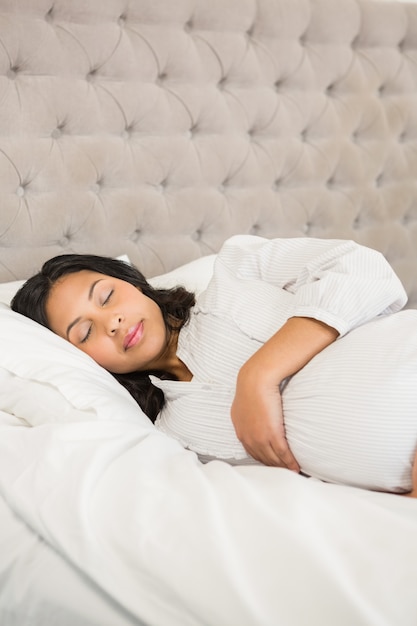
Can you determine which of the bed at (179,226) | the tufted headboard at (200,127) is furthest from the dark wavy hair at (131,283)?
the tufted headboard at (200,127)

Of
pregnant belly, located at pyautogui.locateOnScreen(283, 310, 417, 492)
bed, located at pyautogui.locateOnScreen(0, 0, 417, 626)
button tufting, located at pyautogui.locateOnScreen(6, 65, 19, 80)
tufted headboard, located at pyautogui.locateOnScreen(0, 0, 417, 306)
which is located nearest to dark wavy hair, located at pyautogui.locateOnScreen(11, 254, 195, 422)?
bed, located at pyautogui.locateOnScreen(0, 0, 417, 626)

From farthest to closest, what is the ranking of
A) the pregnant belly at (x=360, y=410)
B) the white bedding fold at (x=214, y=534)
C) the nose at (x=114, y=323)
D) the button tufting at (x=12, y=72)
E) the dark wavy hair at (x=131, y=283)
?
the button tufting at (x=12, y=72), the dark wavy hair at (x=131, y=283), the nose at (x=114, y=323), the pregnant belly at (x=360, y=410), the white bedding fold at (x=214, y=534)

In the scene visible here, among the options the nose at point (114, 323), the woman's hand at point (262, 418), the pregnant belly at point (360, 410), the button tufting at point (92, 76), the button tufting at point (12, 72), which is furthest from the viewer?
the button tufting at point (92, 76)

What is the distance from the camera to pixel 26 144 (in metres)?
1.87

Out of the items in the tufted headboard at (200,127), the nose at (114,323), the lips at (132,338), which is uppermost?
the tufted headboard at (200,127)

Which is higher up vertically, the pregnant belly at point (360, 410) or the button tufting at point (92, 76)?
the button tufting at point (92, 76)

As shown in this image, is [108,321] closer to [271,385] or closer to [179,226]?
[271,385]

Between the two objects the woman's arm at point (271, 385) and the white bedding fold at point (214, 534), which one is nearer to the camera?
the white bedding fold at point (214, 534)

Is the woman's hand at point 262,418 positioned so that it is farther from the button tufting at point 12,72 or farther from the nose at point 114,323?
the button tufting at point 12,72

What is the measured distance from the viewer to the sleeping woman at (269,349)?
1.20m

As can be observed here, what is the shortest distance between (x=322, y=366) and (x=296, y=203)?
1.13 metres

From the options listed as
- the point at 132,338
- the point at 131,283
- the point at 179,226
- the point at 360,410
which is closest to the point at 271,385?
the point at 360,410

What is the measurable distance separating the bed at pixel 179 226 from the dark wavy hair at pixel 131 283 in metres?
0.10

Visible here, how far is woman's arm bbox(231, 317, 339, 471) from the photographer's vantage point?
1.29 meters
